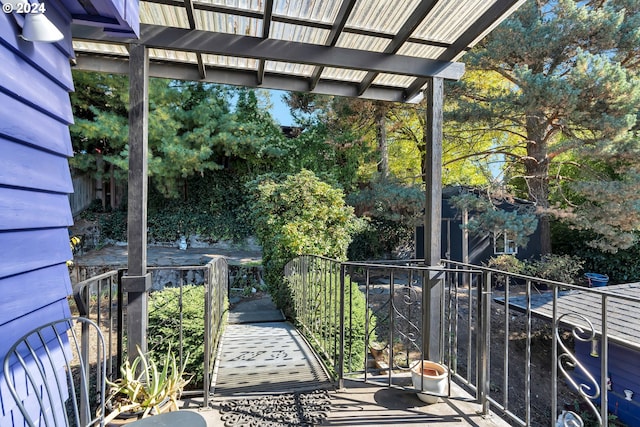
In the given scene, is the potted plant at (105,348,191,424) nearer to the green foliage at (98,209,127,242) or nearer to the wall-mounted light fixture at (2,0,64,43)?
the wall-mounted light fixture at (2,0,64,43)

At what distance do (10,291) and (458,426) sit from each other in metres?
2.44

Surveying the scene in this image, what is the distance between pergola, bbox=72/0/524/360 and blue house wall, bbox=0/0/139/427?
0.39m

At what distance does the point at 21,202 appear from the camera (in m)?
1.33

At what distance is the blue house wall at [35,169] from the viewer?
1.24 meters

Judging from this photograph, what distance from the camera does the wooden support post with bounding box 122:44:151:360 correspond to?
227cm

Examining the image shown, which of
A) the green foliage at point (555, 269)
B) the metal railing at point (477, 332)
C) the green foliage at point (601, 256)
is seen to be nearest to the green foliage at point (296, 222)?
the metal railing at point (477, 332)

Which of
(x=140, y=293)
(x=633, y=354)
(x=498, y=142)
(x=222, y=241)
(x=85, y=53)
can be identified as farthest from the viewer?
Result: (x=222, y=241)

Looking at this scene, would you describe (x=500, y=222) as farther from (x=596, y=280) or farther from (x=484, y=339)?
(x=484, y=339)

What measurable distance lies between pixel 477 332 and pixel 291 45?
2.50 m

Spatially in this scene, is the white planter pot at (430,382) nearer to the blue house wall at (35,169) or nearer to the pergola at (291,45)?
the pergola at (291,45)

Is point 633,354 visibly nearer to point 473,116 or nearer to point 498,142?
point 473,116

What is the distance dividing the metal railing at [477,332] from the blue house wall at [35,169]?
1.69m

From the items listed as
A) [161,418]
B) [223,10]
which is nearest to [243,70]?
[223,10]

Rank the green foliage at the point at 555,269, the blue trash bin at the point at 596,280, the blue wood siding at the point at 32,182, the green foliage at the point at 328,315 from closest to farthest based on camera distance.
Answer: the blue wood siding at the point at 32,182 → the green foliage at the point at 328,315 → the green foliage at the point at 555,269 → the blue trash bin at the point at 596,280
